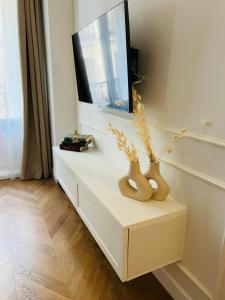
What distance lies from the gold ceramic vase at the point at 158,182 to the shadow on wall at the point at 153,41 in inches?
15.9

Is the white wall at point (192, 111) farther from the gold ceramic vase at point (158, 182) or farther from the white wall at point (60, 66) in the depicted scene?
the white wall at point (60, 66)

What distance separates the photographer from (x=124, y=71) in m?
1.58

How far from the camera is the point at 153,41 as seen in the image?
5.15 ft

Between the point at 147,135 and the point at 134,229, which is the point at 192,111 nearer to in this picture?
the point at 147,135

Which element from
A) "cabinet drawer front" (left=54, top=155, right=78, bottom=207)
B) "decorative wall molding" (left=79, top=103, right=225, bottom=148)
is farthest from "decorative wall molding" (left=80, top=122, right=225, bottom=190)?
"cabinet drawer front" (left=54, top=155, right=78, bottom=207)

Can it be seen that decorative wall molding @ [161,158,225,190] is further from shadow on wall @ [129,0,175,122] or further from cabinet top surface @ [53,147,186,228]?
shadow on wall @ [129,0,175,122]

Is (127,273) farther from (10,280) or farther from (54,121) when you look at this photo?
(54,121)

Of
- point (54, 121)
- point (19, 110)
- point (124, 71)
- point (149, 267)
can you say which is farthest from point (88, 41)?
point (149, 267)

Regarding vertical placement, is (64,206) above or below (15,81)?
below

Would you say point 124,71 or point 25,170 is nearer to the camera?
point 124,71

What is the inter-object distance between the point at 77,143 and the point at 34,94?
95 cm

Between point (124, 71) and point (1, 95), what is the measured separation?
1.97 m

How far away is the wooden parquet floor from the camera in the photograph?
153cm

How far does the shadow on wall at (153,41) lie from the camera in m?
1.45
